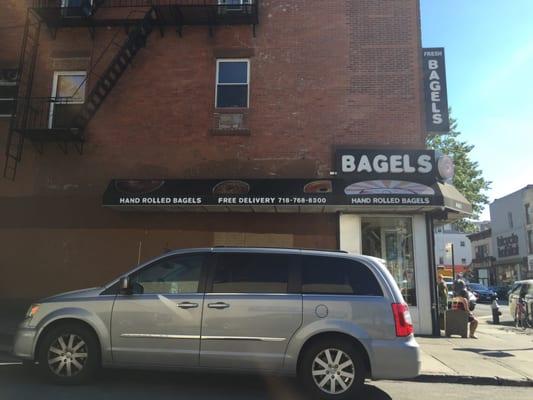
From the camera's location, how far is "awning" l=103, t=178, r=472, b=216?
1216 cm

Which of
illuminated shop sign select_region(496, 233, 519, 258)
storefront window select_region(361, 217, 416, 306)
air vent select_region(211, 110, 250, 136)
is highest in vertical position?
illuminated shop sign select_region(496, 233, 519, 258)

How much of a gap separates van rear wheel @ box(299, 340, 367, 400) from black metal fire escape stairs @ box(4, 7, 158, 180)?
9.74 m

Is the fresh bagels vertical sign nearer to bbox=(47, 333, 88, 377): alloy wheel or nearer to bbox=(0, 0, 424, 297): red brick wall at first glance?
bbox=(0, 0, 424, 297): red brick wall

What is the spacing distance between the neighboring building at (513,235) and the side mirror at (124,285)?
145 ft

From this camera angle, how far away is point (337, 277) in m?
6.59

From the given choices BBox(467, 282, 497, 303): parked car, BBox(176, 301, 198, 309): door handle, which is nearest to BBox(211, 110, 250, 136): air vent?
BBox(176, 301, 198, 309): door handle

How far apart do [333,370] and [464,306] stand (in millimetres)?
8289

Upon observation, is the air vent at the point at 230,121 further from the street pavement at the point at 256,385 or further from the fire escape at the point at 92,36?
the street pavement at the point at 256,385

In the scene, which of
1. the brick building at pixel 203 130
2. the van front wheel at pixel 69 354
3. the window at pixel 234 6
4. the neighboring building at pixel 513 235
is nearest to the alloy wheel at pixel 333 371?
the van front wheel at pixel 69 354

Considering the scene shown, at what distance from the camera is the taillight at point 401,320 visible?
6.25 metres

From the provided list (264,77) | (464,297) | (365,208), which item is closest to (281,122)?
(264,77)

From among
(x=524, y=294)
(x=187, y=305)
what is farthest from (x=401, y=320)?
(x=524, y=294)

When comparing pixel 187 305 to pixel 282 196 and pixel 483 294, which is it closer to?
pixel 282 196

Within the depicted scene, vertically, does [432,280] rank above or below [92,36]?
below
